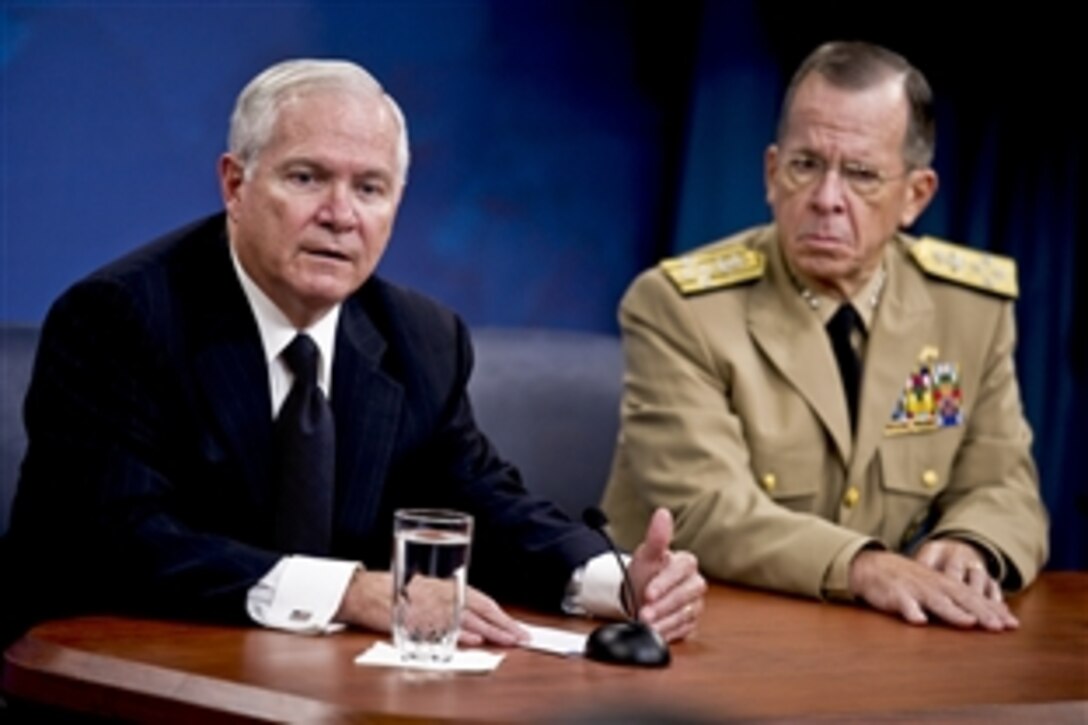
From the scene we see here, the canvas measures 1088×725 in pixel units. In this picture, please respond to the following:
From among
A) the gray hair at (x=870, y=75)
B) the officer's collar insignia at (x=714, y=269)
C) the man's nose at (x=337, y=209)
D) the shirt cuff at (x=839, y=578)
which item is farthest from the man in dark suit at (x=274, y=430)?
the gray hair at (x=870, y=75)

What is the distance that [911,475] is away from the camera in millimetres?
3602

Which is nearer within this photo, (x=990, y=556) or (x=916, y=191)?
(x=990, y=556)

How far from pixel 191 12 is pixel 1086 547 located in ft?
7.88

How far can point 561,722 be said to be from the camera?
2.18m

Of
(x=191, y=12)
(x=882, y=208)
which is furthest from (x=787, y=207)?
(x=191, y=12)

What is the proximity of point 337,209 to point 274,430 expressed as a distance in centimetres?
31

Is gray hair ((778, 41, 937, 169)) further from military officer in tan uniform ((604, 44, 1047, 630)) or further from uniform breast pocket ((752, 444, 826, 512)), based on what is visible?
uniform breast pocket ((752, 444, 826, 512))

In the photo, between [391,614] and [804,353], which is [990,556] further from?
[391,614]

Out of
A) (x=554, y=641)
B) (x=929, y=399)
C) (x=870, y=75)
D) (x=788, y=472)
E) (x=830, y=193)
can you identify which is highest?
(x=870, y=75)

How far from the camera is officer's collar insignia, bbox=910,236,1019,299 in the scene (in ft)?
12.3

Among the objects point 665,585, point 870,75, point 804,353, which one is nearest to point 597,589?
point 665,585

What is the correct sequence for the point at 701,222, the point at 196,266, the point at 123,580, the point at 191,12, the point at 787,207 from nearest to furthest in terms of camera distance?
1. the point at 123,580
2. the point at 196,266
3. the point at 787,207
4. the point at 191,12
5. the point at 701,222

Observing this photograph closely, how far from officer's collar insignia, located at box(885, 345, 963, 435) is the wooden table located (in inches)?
32.8

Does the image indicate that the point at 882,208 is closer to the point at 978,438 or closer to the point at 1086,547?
the point at 978,438
